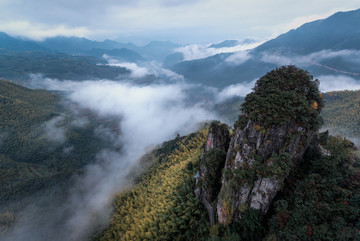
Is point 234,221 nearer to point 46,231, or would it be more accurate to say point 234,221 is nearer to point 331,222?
point 331,222

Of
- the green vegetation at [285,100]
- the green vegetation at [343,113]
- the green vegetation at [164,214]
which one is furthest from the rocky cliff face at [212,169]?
the green vegetation at [343,113]

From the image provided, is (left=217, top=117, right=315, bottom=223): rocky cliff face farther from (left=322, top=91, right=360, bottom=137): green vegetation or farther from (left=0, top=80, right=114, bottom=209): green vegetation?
(left=0, top=80, right=114, bottom=209): green vegetation

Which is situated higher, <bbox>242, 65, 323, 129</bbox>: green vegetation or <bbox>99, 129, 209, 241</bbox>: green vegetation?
<bbox>242, 65, 323, 129</bbox>: green vegetation

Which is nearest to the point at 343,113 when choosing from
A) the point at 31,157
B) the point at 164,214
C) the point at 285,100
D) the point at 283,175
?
Result: the point at 285,100

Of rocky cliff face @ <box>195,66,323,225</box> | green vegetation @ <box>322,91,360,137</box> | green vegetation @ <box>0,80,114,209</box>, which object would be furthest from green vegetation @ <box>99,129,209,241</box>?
green vegetation @ <box>322,91,360,137</box>

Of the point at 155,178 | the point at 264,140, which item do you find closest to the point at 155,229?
the point at 155,178

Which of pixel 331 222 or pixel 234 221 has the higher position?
pixel 331 222
